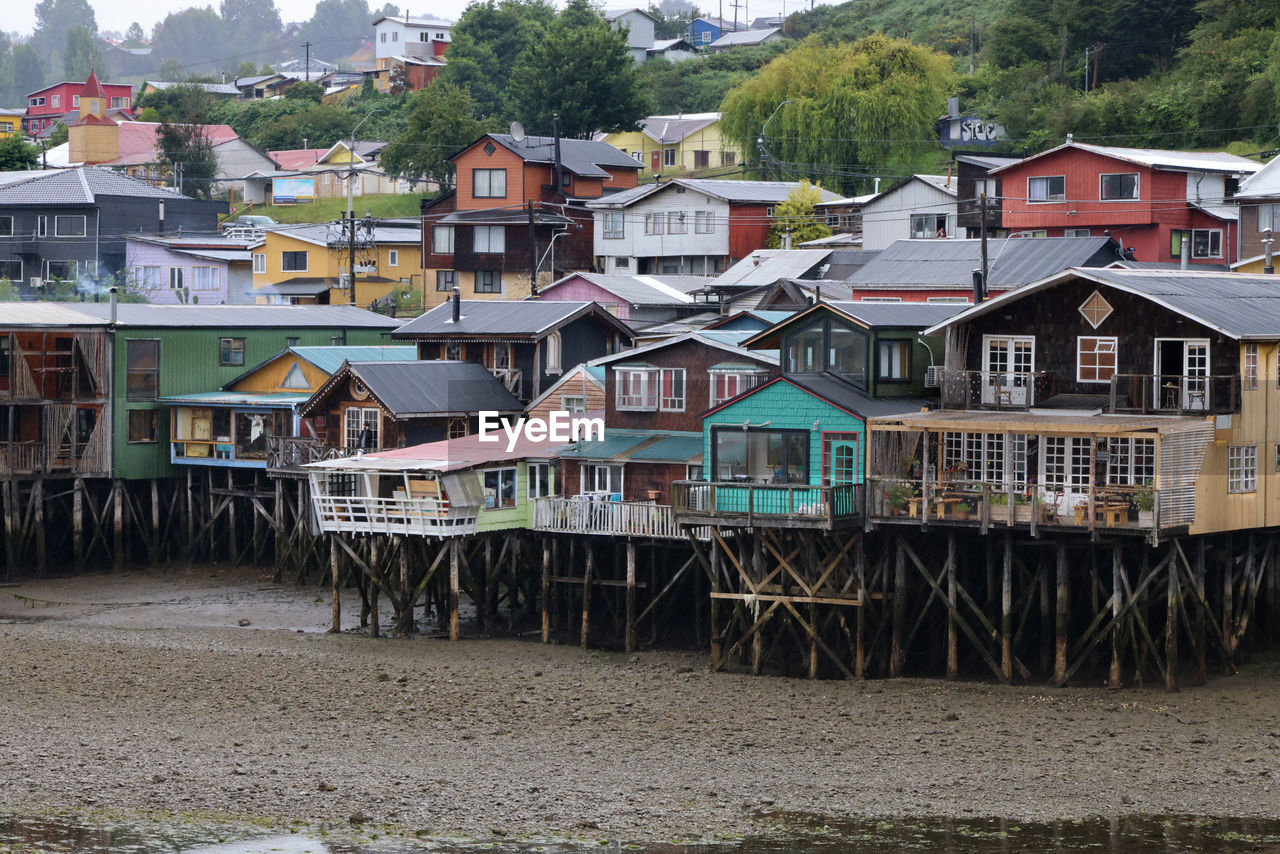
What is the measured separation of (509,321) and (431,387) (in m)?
3.78

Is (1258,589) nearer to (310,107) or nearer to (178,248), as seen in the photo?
(178,248)

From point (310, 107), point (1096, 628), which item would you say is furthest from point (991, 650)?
point (310, 107)

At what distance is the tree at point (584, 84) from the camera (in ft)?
315

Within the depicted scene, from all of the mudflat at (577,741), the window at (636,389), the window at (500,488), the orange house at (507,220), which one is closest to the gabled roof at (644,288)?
the orange house at (507,220)

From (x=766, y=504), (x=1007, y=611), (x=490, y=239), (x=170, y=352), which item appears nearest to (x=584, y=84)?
(x=490, y=239)

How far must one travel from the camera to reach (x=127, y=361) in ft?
182

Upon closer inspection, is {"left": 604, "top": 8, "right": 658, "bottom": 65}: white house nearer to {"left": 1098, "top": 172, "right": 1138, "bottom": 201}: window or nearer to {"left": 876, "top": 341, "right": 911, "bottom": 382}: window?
{"left": 1098, "top": 172, "right": 1138, "bottom": 201}: window

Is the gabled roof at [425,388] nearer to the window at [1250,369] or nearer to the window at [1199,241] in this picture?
the window at [1250,369]

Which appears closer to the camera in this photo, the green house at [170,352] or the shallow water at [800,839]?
the shallow water at [800,839]

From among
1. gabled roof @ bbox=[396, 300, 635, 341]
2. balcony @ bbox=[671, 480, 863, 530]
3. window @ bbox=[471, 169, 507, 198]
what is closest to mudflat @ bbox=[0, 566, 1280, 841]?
balcony @ bbox=[671, 480, 863, 530]

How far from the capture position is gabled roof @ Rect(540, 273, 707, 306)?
2408 inches

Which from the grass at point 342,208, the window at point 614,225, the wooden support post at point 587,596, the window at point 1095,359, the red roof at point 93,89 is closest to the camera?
the window at point 1095,359

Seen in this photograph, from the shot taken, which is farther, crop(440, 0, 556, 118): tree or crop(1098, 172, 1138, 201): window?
crop(440, 0, 556, 118): tree

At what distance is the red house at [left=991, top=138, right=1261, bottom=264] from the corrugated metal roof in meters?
20.9
